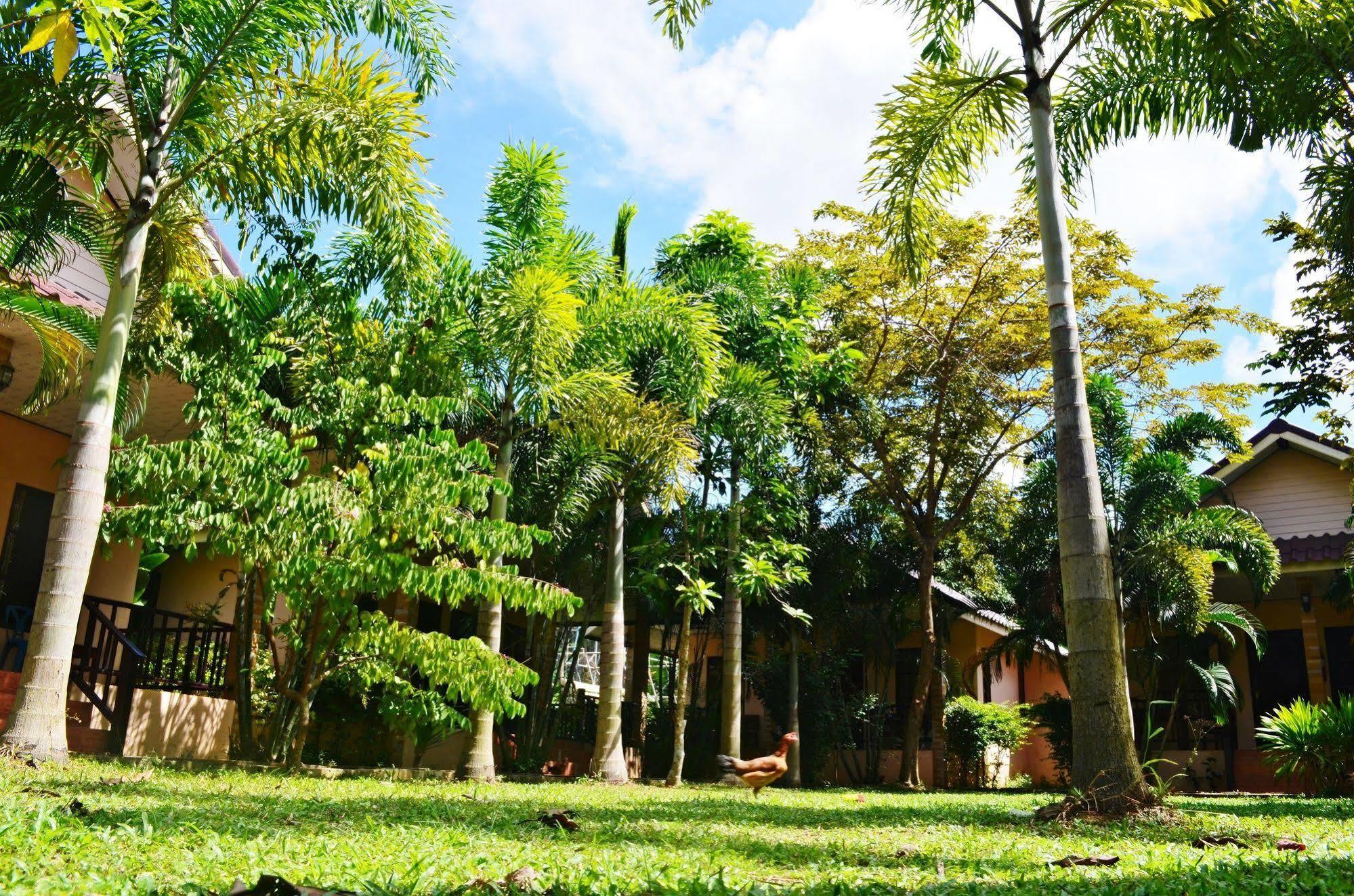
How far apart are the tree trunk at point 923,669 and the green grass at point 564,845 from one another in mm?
10446

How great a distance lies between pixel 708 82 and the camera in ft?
30.2

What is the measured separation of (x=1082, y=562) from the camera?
7727mm

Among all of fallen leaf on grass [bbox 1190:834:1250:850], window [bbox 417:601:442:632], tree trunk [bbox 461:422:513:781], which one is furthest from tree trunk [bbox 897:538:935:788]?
fallen leaf on grass [bbox 1190:834:1250:850]

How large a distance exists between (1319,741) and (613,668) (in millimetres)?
9521

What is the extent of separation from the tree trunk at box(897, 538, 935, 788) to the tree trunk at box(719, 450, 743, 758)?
4.38m

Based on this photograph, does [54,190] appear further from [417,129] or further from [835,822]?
[835,822]

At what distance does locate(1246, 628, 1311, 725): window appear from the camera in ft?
71.4

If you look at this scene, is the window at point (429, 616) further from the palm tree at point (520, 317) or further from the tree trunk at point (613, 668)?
the palm tree at point (520, 317)

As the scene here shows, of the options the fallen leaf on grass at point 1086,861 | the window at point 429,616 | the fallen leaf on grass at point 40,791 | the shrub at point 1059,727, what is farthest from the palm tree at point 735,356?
the fallen leaf on grass at point 40,791

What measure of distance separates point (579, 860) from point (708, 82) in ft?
23.4

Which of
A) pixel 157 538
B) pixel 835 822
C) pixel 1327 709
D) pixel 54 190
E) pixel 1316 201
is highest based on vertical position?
pixel 1316 201

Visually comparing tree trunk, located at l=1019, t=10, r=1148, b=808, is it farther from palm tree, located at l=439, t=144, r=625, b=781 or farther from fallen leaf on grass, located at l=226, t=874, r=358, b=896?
fallen leaf on grass, located at l=226, t=874, r=358, b=896

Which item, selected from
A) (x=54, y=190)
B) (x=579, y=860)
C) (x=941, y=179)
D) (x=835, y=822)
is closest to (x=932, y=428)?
(x=941, y=179)

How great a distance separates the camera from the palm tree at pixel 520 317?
37.5ft
